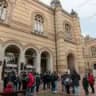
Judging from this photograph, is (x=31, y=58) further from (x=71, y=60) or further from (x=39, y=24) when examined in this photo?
(x=71, y=60)

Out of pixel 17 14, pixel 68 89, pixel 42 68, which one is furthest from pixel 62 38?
pixel 68 89

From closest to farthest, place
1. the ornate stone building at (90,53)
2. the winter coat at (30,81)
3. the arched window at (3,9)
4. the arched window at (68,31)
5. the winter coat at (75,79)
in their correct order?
the winter coat at (30,81)
the winter coat at (75,79)
the arched window at (3,9)
the arched window at (68,31)
the ornate stone building at (90,53)

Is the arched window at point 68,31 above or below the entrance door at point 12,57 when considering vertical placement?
above

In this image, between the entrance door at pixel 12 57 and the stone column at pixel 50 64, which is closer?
the entrance door at pixel 12 57

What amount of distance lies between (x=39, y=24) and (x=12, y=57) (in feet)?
15.6

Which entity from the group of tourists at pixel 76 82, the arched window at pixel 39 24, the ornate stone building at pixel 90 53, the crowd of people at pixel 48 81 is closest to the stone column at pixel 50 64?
the arched window at pixel 39 24

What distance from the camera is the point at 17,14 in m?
17.2

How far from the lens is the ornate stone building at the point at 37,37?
16.2 meters

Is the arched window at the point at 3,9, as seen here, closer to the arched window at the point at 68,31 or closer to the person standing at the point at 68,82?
the person standing at the point at 68,82

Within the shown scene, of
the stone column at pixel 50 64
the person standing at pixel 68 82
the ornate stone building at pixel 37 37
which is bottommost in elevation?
the person standing at pixel 68 82

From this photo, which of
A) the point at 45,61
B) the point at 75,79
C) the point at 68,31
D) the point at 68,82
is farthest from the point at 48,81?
the point at 68,31

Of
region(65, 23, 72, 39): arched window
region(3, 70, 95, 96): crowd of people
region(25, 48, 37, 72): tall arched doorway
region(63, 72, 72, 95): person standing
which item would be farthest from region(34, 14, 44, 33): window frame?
region(63, 72, 72, 95): person standing

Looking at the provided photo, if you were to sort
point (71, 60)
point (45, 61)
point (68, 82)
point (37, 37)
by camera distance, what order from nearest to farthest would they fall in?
→ point (68, 82) → point (37, 37) → point (45, 61) → point (71, 60)

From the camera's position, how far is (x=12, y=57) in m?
17.5
